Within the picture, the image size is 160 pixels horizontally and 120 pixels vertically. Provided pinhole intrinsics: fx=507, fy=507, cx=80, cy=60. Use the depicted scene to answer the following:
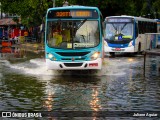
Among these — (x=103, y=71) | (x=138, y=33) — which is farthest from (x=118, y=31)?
(x=103, y=71)

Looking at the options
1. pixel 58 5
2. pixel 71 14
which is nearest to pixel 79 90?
pixel 71 14

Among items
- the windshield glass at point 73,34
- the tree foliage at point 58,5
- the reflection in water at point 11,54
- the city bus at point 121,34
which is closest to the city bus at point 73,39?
the windshield glass at point 73,34

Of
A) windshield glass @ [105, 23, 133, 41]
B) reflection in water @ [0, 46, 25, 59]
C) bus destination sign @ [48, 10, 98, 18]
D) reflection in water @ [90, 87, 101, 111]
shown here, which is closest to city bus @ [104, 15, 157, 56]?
windshield glass @ [105, 23, 133, 41]

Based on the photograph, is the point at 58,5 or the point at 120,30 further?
the point at 58,5

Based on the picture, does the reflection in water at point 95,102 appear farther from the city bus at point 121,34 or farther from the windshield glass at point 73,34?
the city bus at point 121,34

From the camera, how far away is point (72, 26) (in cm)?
2111

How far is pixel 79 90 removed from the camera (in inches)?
632

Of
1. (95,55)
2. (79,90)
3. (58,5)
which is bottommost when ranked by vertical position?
(79,90)

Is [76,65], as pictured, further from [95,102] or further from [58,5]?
[58,5]

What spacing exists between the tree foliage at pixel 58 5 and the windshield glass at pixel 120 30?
55.9 ft

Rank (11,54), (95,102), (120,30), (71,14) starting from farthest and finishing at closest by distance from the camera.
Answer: (11,54), (120,30), (71,14), (95,102)

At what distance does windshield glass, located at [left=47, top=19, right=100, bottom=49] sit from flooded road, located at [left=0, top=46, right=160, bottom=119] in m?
1.32

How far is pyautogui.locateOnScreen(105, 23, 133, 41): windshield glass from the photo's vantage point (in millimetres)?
36594

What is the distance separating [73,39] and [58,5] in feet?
109
